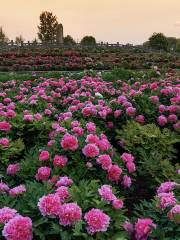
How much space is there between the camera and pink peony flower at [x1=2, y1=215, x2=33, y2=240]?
2.36m

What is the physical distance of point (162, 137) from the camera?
17.0ft

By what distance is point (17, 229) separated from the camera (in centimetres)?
238

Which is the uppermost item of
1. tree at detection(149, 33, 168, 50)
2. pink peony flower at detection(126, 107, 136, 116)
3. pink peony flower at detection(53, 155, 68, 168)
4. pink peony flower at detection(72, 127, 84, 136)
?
pink peony flower at detection(72, 127, 84, 136)

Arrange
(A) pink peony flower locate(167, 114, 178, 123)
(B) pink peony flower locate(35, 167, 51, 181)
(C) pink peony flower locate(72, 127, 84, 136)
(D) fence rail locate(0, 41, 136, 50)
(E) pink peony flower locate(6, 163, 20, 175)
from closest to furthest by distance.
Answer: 1. (B) pink peony flower locate(35, 167, 51, 181)
2. (E) pink peony flower locate(6, 163, 20, 175)
3. (C) pink peony flower locate(72, 127, 84, 136)
4. (A) pink peony flower locate(167, 114, 178, 123)
5. (D) fence rail locate(0, 41, 136, 50)

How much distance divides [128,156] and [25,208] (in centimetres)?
156

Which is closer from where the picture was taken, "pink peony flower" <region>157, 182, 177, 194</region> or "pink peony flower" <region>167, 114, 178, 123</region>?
"pink peony flower" <region>157, 182, 177, 194</region>

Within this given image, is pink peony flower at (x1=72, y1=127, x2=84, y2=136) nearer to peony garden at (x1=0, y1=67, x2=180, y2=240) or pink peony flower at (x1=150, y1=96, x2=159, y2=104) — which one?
peony garden at (x1=0, y1=67, x2=180, y2=240)

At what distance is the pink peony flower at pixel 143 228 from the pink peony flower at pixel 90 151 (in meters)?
1.03

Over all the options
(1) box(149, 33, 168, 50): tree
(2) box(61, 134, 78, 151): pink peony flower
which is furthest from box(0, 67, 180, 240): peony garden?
(1) box(149, 33, 168, 50): tree

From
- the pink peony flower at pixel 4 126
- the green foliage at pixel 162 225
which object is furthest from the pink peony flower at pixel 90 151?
the pink peony flower at pixel 4 126

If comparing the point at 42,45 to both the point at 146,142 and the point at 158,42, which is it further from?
the point at 146,142

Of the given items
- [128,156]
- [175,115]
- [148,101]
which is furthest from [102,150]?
[148,101]

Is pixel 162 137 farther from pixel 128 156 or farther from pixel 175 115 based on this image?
pixel 128 156

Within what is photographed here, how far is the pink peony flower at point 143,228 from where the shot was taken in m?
2.63
